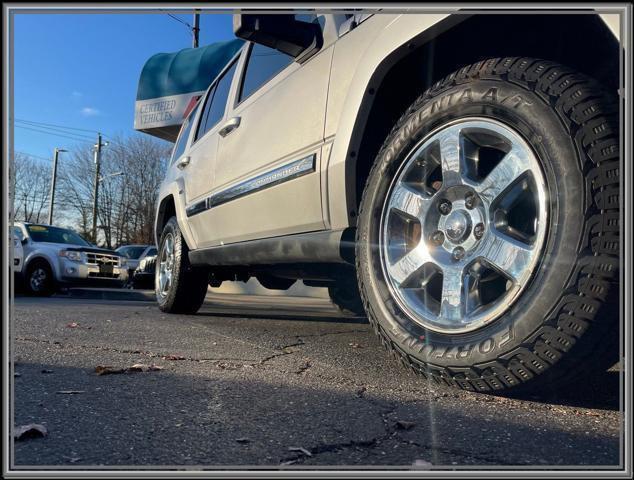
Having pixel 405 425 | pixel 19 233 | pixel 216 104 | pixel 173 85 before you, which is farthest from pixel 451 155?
pixel 173 85

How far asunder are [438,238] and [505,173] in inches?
13.7

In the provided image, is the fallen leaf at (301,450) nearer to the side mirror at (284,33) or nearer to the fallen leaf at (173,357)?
the fallen leaf at (173,357)

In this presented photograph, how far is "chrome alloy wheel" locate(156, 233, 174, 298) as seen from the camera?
4.77 m

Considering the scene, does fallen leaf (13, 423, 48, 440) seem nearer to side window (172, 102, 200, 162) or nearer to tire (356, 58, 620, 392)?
tire (356, 58, 620, 392)

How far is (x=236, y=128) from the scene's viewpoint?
3.42 meters

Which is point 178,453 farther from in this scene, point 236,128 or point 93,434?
point 236,128

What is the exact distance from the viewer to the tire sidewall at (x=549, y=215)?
1502 millimetres

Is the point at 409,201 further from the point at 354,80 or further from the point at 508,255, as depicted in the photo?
the point at 354,80

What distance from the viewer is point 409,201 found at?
201 cm

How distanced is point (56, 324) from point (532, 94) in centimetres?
347

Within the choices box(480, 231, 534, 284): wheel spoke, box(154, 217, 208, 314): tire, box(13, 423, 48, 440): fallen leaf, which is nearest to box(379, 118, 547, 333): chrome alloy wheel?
box(480, 231, 534, 284): wheel spoke

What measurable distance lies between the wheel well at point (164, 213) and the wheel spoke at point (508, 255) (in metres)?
3.80

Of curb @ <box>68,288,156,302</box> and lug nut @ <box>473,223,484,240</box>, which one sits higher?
lug nut @ <box>473,223,484,240</box>

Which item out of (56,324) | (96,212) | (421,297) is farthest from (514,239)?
(96,212)
